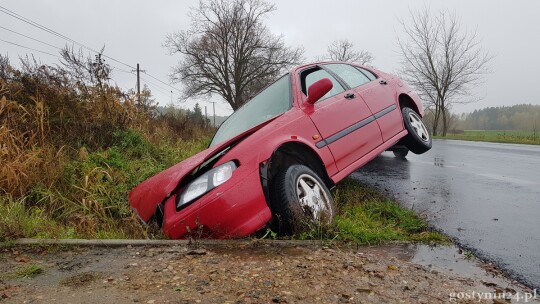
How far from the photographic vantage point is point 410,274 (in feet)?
7.65

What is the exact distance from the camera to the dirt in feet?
6.61

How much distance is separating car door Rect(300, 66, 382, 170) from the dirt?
1305 millimetres

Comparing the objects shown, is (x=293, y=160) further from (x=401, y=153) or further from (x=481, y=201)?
(x=401, y=153)

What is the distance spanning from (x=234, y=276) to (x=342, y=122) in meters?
2.32

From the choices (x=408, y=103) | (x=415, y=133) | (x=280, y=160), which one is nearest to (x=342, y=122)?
(x=280, y=160)

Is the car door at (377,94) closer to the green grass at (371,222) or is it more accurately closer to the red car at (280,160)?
the red car at (280,160)

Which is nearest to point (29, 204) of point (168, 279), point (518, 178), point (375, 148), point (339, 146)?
point (168, 279)

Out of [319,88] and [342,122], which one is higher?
[319,88]

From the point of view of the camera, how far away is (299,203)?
307cm

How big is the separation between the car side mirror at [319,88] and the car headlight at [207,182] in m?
1.20

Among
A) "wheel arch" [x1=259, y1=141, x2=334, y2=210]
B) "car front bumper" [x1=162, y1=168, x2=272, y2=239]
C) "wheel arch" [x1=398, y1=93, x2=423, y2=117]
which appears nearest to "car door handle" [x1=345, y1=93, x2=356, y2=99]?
"wheel arch" [x1=259, y1=141, x2=334, y2=210]

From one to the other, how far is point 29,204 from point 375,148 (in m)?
4.26

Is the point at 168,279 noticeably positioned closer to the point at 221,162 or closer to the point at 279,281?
the point at 279,281

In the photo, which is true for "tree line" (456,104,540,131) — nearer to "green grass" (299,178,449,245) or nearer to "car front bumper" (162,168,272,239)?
"green grass" (299,178,449,245)
